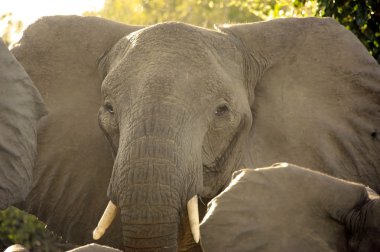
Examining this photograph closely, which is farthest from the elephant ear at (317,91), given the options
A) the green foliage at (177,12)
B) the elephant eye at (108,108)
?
the green foliage at (177,12)

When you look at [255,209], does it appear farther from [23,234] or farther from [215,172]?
[23,234]

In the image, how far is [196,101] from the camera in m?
7.55

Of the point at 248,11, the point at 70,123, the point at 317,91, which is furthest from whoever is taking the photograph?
the point at 248,11

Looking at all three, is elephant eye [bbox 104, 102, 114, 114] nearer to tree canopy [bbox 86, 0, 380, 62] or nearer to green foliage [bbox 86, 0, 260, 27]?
tree canopy [bbox 86, 0, 380, 62]

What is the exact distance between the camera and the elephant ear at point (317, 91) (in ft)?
27.2

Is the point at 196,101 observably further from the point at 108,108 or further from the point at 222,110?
the point at 108,108

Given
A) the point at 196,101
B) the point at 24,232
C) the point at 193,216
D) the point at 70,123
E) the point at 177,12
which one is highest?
the point at 196,101

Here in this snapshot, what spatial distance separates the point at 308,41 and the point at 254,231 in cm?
314

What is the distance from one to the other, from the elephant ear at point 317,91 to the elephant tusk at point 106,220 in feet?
4.11

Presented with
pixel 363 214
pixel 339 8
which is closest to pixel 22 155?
pixel 363 214

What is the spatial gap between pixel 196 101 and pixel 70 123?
1.09m

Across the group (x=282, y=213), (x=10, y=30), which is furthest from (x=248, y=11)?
(x=282, y=213)

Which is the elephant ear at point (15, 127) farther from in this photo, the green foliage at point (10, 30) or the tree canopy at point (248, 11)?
the green foliage at point (10, 30)

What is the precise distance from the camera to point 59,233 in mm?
8383
